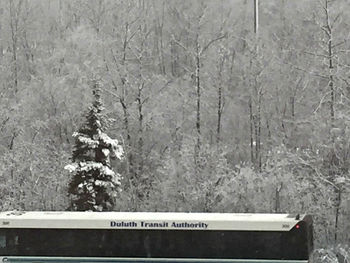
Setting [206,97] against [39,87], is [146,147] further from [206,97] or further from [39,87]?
[39,87]

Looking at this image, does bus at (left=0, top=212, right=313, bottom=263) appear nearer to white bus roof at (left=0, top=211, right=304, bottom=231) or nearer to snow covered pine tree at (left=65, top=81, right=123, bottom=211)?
white bus roof at (left=0, top=211, right=304, bottom=231)

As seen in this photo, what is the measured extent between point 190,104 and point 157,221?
91.6 feet

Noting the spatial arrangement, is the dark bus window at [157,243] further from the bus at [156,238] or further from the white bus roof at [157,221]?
the white bus roof at [157,221]

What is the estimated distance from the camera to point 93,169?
30.7m

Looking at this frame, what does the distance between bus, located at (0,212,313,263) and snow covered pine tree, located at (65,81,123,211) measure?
10.9m

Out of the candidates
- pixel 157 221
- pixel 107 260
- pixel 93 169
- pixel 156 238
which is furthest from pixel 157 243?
pixel 93 169

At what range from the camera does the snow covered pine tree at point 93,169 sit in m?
30.5

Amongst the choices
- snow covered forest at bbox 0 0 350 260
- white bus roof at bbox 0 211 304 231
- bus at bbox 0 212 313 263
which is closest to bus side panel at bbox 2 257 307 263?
bus at bbox 0 212 313 263

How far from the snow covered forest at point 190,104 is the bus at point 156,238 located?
32.8 ft

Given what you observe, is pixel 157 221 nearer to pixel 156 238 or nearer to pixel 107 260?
pixel 156 238

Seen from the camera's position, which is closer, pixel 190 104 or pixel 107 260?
pixel 107 260

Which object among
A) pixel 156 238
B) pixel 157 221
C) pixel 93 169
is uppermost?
pixel 93 169

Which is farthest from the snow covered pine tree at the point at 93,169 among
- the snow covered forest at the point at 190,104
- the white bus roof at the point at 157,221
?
the white bus roof at the point at 157,221

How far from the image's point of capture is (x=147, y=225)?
19.0 m
